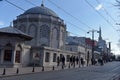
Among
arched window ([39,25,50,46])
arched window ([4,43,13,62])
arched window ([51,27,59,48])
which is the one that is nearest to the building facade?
arched window ([4,43,13,62])

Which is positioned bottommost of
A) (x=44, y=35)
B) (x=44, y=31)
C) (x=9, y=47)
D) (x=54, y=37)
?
(x=9, y=47)

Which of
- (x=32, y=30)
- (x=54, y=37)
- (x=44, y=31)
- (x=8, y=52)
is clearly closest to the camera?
(x=8, y=52)

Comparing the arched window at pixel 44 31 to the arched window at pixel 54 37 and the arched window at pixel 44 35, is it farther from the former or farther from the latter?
the arched window at pixel 54 37

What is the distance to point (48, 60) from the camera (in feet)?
179

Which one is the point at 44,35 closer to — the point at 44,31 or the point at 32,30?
the point at 44,31

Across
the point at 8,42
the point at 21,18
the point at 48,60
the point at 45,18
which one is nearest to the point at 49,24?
the point at 45,18

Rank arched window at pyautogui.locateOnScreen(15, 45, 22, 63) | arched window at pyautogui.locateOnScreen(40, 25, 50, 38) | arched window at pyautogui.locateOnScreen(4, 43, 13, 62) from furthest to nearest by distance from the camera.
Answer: arched window at pyautogui.locateOnScreen(40, 25, 50, 38), arched window at pyautogui.locateOnScreen(15, 45, 22, 63), arched window at pyautogui.locateOnScreen(4, 43, 13, 62)

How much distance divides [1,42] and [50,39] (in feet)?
113

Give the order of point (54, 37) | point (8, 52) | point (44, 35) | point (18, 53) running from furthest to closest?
point (54, 37) → point (44, 35) → point (18, 53) → point (8, 52)

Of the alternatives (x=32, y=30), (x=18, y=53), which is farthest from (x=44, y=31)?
(x=18, y=53)

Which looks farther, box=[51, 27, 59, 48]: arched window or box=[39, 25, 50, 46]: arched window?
box=[51, 27, 59, 48]: arched window

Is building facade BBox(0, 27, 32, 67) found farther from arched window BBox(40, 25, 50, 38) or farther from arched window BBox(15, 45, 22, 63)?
arched window BBox(40, 25, 50, 38)

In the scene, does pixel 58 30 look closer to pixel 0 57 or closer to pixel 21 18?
pixel 21 18

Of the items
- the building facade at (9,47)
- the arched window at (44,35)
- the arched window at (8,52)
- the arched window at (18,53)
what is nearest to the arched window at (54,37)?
the arched window at (44,35)
